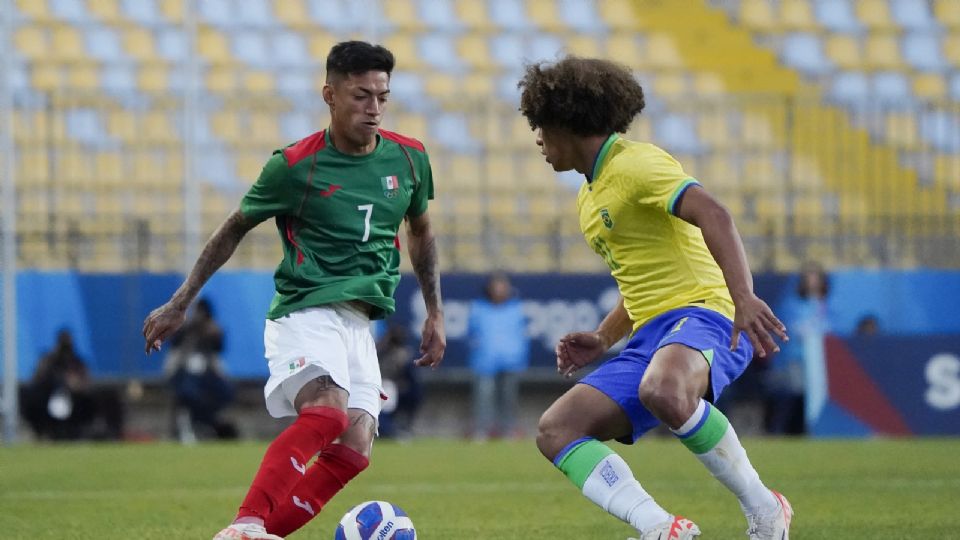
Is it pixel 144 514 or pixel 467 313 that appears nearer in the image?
pixel 144 514

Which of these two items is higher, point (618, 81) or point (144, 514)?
point (618, 81)

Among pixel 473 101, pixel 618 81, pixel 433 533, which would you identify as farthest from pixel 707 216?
pixel 473 101

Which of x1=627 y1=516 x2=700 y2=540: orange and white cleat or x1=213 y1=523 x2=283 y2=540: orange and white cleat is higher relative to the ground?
x1=627 y1=516 x2=700 y2=540: orange and white cleat

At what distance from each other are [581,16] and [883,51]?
379cm

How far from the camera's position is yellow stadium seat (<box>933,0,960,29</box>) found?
18812mm

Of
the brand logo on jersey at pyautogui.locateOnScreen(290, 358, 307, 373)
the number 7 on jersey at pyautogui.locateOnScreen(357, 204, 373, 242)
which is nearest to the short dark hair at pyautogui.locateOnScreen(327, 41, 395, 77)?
the number 7 on jersey at pyautogui.locateOnScreen(357, 204, 373, 242)

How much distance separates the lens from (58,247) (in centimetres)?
1566

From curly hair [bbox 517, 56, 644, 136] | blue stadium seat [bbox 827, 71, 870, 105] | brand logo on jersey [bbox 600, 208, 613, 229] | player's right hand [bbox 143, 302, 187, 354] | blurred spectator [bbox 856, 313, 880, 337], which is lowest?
blurred spectator [bbox 856, 313, 880, 337]

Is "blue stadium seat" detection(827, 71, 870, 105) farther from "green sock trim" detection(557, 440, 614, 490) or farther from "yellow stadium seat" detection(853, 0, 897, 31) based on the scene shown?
"green sock trim" detection(557, 440, 614, 490)

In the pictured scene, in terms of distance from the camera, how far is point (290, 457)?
17.6 ft

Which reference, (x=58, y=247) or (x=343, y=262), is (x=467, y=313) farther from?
(x=343, y=262)

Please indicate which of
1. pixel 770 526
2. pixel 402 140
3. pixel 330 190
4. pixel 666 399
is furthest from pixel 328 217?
pixel 770 526

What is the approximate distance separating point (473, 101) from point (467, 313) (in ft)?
8.17

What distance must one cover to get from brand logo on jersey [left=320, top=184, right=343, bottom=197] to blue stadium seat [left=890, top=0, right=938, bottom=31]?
47.3 feet
